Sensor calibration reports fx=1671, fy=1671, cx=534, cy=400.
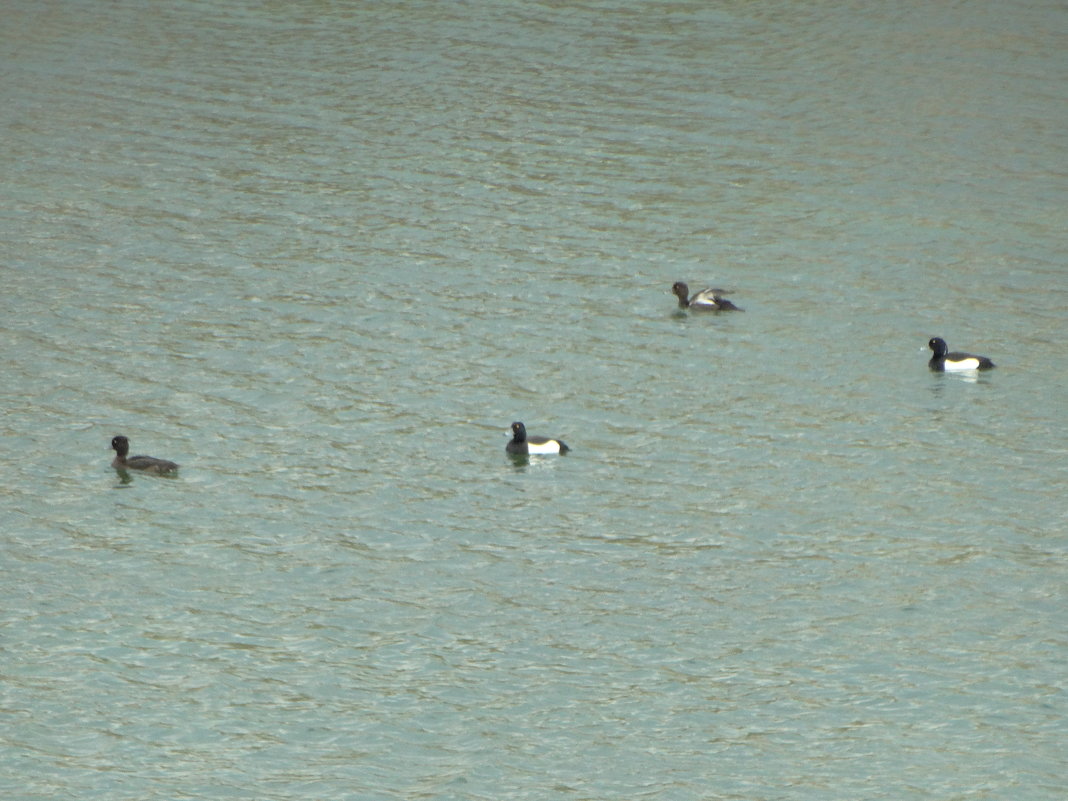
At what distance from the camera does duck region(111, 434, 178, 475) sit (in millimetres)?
22886

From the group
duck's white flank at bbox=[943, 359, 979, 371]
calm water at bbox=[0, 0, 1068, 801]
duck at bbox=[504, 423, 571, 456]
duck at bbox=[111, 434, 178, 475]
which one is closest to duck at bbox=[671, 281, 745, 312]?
calm water at bbox=[0, 0, 1068, 801]

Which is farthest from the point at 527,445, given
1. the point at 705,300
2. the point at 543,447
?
the point at 705,300

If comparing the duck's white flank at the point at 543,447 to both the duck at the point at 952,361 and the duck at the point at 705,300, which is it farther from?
the duck at the point at 952,361

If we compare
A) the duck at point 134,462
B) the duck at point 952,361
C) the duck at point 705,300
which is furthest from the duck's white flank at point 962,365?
the duck at point 134,462

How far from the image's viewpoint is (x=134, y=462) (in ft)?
75.3

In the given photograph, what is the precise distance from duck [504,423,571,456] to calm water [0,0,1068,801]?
0.76ft

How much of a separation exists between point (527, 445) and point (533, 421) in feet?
4.74

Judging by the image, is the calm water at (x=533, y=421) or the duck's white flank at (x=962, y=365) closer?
the calm water at (x=533, y=421)

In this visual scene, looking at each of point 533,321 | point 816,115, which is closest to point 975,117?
point 816,115

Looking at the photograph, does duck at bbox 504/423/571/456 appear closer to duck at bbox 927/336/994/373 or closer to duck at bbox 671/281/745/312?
duck at bbox 671/281/745/312

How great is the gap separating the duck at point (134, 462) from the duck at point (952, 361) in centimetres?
1190

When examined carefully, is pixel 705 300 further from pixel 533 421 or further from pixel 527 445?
pixel 527 445

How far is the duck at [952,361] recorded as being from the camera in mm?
26328

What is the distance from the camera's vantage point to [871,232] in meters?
33.2
